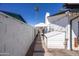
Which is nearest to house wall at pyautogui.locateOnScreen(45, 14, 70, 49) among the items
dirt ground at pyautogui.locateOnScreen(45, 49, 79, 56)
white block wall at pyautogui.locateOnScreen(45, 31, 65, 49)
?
white block wall at pyautogui.locateOnScreen(45, 31, 65, 49)

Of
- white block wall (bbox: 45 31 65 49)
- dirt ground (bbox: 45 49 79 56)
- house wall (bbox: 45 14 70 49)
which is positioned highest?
house wall (bbox: 45 14 70 49)

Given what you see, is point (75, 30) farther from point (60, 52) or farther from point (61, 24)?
point (60, 52)

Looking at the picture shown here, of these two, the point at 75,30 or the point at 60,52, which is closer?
the point at 60,52

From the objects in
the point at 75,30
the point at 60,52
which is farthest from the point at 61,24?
the point at 60,52

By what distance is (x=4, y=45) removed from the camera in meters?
3.93

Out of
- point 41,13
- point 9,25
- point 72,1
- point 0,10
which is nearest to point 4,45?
point 9,25

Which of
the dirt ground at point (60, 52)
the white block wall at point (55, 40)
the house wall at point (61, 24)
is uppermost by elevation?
the house wall at point (61, 24)

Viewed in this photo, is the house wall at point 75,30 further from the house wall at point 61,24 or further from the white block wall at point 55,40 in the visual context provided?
the white block wall at point 55,40

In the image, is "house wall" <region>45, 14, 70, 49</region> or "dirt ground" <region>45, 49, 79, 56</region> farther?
"house wall" <region>45, 14, 70, 49</region>

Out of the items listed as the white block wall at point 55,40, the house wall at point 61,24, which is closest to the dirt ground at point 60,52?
the white block wall at point 55,40

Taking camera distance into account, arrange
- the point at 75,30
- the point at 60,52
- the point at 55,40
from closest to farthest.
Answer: the point at 60,52, the point at 75,30, the point at 55,40

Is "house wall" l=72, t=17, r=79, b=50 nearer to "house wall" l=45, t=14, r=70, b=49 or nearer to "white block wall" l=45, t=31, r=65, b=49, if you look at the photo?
"house wall" l=45, t=14, r=70, b=49

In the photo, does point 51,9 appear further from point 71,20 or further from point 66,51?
point 66,51

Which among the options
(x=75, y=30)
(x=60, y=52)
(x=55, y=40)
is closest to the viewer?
(x=60, y=52)
